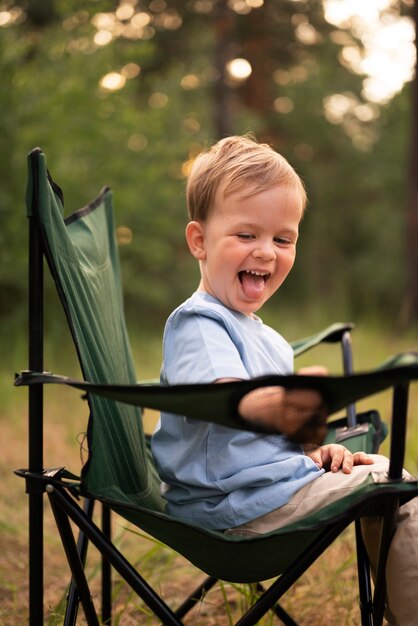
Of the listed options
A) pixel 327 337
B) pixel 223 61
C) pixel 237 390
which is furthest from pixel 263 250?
pixel 223 61

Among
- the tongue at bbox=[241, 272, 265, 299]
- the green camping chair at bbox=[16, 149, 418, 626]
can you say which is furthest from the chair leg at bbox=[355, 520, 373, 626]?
the tongue at bbox=[241, 272, 265, 299]

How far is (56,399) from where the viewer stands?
3.96 meters

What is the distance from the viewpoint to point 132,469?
4.80ft

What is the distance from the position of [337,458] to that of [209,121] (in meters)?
9.11

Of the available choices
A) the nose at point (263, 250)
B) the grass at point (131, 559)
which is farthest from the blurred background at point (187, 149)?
the nose at point (263, 250)

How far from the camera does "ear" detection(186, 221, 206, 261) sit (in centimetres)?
156

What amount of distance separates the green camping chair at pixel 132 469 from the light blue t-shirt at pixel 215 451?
0.09m

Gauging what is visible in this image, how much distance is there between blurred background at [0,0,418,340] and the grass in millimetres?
1013

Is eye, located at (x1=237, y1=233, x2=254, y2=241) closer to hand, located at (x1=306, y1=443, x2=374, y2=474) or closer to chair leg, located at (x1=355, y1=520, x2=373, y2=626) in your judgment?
hand, located at (x1=306, y1=443, x2=374, y2=474)

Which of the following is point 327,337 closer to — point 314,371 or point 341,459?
point 314,371

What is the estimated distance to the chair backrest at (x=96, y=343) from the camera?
1.34 meters

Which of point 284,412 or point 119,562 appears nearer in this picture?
point 284,412

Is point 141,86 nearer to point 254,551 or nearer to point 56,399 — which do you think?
point 56,399

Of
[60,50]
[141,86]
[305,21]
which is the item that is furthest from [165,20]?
[60,50]
